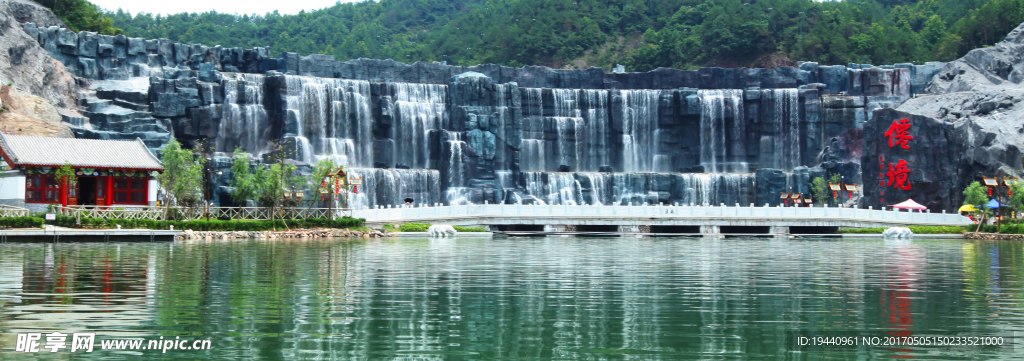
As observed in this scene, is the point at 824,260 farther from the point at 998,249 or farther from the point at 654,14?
the point at 654,14

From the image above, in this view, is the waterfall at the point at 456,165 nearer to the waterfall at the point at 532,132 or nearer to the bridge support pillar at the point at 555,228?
the waterfall at the point at 532,132

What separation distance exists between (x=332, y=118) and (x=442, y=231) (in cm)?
2844

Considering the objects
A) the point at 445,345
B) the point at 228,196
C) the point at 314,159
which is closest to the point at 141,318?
the point at 445,345

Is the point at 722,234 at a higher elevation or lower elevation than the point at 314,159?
lower

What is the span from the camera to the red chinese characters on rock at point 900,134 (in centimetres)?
7706

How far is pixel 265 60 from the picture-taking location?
3625 inches

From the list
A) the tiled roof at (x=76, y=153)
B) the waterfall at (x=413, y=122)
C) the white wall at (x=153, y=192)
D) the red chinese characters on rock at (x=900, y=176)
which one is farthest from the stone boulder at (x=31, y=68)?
the red chinese characters on rock at (x=900, y=176)

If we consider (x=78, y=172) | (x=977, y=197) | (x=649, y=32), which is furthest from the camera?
(x=649, y=32)

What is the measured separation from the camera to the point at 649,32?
129750 mm

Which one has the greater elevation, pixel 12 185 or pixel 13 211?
pixel 12 185

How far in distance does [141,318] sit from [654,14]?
127458 millimetres

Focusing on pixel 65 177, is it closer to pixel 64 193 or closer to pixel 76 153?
pixel 64 193

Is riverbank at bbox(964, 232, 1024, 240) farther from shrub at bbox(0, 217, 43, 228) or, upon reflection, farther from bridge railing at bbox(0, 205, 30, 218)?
bridge railing at bbox(0, 205, 30, 218)

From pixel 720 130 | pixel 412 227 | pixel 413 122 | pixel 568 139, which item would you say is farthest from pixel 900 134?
pixel 412 227
